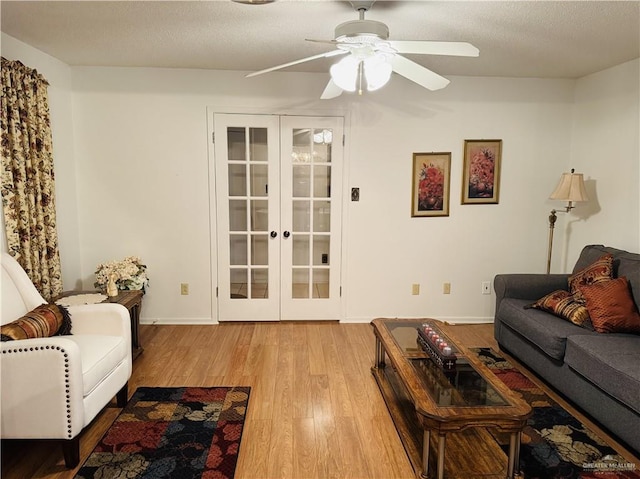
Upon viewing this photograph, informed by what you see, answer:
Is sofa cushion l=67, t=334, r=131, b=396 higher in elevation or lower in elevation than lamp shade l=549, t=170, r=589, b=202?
lower

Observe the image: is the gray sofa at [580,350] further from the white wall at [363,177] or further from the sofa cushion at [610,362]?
the white wall at [363,177]

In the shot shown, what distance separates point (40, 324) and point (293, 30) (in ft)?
7.77

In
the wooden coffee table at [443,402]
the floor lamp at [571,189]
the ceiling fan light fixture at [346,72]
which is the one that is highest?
the ceiling fan light fixture at [346,72]

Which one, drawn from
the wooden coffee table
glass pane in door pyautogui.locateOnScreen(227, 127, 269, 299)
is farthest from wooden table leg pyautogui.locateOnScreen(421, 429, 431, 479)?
glass pane in door pyautogui.locateOnScreen(227, 127, 269, 299)

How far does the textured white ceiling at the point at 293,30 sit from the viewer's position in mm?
2498

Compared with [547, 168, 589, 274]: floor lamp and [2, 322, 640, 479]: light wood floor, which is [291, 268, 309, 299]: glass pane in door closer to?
[2, 322, 640, 479]: light wood floor

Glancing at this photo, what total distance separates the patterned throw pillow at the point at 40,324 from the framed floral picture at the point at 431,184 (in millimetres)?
3075

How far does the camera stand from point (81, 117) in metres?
3.94

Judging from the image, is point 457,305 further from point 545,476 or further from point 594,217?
point 545,476

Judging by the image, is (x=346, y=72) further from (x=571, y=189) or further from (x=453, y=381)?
(x=571, y=189)

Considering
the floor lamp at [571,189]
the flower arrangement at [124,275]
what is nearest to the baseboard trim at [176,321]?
the flower arrangement at [124,275]

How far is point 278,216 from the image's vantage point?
4188mm

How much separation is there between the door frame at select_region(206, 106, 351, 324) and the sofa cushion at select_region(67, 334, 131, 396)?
5.21 ft

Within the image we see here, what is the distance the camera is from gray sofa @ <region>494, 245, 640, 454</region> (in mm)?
2279
